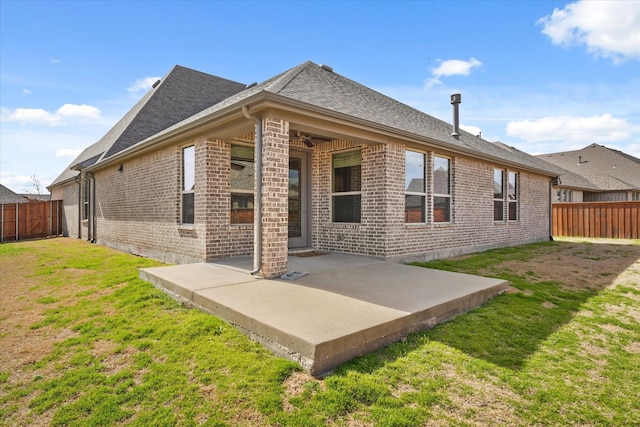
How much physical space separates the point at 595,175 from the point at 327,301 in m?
35.0

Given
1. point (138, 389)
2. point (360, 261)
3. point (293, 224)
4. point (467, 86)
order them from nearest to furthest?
point (138, 389)
point (360, 261)
point (293, 224)
point (467, 86)

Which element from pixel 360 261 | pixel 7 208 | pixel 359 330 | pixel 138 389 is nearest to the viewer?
pixel 138 389

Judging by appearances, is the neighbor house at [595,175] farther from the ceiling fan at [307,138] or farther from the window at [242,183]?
the window at [242,183]

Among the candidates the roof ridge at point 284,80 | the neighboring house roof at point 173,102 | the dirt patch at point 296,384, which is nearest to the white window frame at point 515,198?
the roof ridge at point 284,80

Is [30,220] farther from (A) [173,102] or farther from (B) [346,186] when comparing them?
(B) [346,186]

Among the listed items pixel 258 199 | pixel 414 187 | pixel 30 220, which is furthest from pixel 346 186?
pixel 30 220

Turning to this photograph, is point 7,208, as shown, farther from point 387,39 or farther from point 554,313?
point 554,313

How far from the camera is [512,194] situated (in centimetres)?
1174

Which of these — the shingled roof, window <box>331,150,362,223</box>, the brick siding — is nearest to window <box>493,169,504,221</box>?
the brick siding

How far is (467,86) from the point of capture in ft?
41.8

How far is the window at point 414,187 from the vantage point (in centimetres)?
770

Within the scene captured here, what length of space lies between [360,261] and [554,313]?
127 inches

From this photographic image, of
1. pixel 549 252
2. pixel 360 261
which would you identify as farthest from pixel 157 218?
pixel 549 252

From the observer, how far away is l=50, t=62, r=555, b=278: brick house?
207 inches
